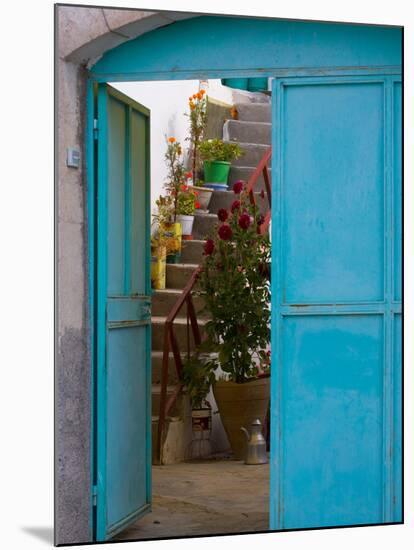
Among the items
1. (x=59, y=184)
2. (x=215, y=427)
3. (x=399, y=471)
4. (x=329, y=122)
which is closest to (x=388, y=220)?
(x=329, y=122)

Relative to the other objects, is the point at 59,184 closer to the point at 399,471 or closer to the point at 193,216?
the point at 399,471

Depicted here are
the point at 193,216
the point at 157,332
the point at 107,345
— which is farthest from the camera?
the point at 193,216

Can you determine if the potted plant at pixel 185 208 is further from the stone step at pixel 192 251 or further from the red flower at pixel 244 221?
the red flower at pixel 244 221

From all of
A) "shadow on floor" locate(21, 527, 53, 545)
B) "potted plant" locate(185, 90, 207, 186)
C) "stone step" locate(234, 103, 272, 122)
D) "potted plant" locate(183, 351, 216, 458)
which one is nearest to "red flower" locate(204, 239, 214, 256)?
"potted plant" locate(183, 351, 216, 458)

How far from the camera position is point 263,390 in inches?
318

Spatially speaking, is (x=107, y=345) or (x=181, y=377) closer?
(x=107, y=345)

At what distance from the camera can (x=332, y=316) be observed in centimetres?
519

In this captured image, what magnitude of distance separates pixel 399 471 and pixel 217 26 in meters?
2.30

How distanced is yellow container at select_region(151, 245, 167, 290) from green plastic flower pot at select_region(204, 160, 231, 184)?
122cm

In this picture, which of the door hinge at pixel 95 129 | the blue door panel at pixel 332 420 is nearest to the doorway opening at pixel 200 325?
the door hinge at pixel 95 129

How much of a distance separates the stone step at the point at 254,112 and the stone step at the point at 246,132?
0.21 meters

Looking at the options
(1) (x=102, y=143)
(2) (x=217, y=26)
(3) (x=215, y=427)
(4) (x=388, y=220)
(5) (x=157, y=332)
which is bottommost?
(3) (x=215, y=427)

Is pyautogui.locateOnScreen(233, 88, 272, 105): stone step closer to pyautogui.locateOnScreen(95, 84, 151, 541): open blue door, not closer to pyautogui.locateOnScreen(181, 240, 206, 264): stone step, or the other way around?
pyautogui.locateOnScreen(181, 240, 206, 264): stone step

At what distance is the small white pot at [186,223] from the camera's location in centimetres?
925
